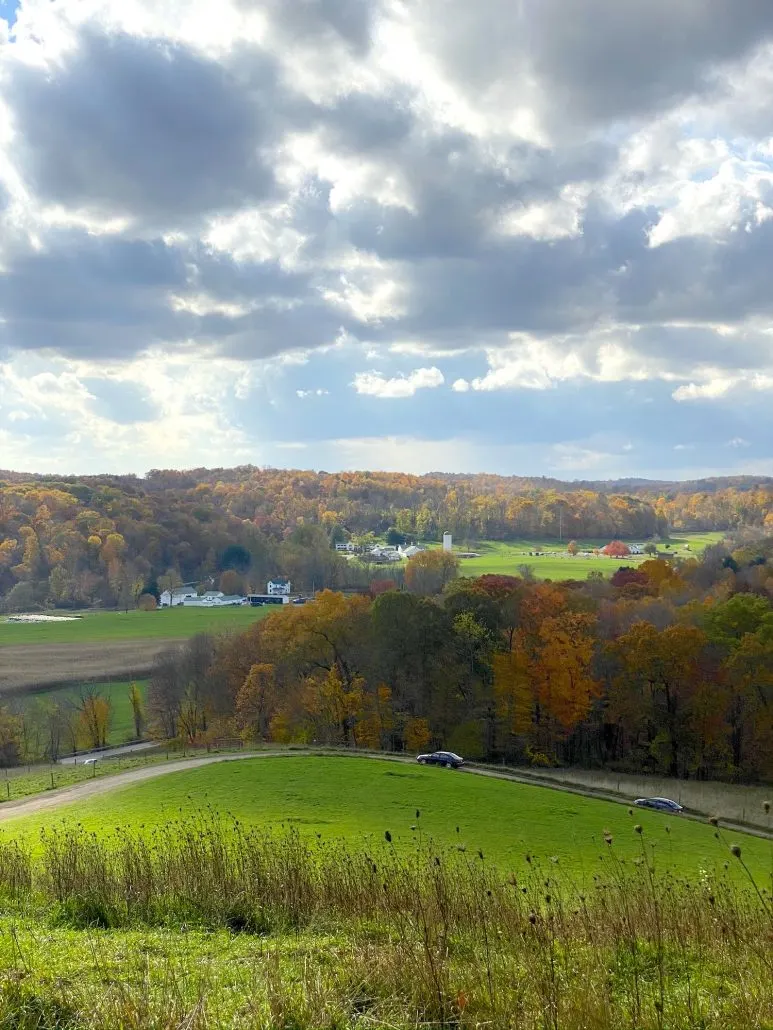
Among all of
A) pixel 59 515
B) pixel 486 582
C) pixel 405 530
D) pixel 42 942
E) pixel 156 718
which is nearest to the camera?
pixel 42 942

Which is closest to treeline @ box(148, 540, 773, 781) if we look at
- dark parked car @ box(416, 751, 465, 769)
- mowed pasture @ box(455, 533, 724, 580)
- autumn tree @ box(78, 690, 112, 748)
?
autumn tree @ box(78, 690, 112, 748)

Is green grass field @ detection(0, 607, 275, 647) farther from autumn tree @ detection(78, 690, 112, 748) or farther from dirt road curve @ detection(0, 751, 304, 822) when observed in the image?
dirt road curve @ detection(0, 751, 304, 822)

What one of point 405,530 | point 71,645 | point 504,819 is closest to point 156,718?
point 71,645

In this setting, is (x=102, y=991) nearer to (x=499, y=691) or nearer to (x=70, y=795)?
(x=70, y=795)

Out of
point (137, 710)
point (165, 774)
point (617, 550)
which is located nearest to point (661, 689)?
point (165, 774)

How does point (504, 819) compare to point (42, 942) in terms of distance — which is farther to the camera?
point (504, 819)

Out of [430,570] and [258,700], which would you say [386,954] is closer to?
[258,700]

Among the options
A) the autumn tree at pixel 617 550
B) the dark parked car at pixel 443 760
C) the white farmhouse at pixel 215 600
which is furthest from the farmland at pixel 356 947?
the autumn tree at pixel 617 550
